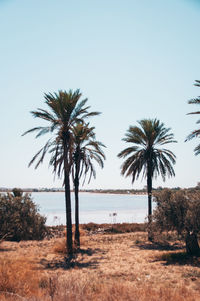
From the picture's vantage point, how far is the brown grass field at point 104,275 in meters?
7.59

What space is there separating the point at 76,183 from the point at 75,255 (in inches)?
238

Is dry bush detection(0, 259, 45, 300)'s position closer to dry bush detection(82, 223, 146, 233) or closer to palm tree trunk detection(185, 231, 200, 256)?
palm tree trunk detection(185, 231, 200, 256)

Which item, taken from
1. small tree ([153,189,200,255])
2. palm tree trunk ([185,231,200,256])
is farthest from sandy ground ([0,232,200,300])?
small tree ([153,189,200,255])

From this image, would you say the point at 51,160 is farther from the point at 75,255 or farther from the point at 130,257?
the point at 130,257

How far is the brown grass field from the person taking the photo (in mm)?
7594

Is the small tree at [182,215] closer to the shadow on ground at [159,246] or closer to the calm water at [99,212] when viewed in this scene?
the shadow on ground at [159,246]

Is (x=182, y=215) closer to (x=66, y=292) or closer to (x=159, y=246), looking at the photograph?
(x=159, y=246)

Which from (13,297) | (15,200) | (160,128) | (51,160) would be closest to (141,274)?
(13,297)

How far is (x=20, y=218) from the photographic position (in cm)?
1844

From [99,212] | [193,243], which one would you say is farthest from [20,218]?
[99,212]

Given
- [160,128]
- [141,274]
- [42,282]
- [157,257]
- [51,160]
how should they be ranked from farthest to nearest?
[160,128] < [51,160] < [157,257] < [141,274] < [42,282]

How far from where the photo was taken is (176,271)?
12.5m

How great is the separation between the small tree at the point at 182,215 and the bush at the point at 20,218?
846 cm

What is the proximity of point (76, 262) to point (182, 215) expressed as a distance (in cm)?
685
